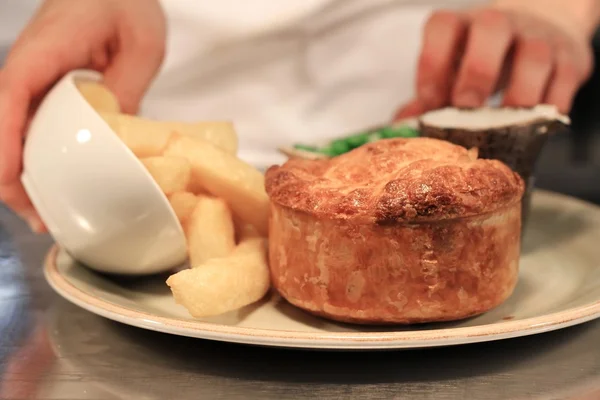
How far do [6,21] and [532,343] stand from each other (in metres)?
2.20

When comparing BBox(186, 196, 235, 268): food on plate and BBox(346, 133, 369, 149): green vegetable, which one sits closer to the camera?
BBox(186, 196, 235, 268): food on plate

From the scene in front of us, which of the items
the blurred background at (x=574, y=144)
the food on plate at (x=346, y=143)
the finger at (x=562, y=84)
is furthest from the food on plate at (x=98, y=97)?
the blurred background at (x=574, y=144)

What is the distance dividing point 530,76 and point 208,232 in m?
0.99

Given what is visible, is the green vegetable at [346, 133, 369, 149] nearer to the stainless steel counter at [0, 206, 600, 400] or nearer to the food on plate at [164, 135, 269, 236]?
the food on plate at [164, 135, 269, 236]

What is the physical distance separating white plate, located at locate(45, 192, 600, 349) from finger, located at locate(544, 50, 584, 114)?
0.29m

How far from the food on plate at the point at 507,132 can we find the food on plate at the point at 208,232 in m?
0.49

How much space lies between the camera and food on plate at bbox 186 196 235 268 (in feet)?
3.76

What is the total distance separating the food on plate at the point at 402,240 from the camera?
3.16 ft

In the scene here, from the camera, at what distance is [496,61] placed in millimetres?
1711

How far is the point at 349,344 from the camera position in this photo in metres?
0.88

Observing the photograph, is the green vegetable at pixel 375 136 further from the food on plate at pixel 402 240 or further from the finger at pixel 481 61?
the food on plate at pixel 402 240

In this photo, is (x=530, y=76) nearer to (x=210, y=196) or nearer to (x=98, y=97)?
(x=210, y=196)

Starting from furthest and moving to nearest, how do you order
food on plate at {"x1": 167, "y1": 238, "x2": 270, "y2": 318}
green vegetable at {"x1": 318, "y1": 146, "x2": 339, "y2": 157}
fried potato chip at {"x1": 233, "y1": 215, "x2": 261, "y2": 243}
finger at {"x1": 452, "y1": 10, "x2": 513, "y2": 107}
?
finger at {"x1": 452, "y1": 10, "x2": 513, "y2": 107} → green vegetable at {"x1": 318, "y1": 146, "x2": 339, "y2": 157} → fried potato chip at {"x1": 233, "y1": 215, "x2": 261, "y2": 243} → food on plate at {"x1": 167, "y1": 238, "x2": 270, "y2": 318}

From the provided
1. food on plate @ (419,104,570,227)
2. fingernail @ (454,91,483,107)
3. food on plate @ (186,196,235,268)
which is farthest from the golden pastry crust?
fingernail @ (454,91,483,107)
